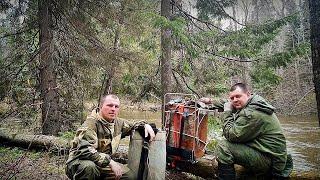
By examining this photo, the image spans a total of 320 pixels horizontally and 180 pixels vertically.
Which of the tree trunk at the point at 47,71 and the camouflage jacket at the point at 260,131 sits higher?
the tree trunk at the point at 47,71

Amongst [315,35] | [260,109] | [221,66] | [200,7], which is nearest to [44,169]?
[260,109]

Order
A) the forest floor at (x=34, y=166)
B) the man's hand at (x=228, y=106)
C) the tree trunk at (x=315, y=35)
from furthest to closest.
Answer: the forest floor at (x=34, y=166)
the tree trunk at (x=315, y=35)
the man's hand at (x=228, y=106)

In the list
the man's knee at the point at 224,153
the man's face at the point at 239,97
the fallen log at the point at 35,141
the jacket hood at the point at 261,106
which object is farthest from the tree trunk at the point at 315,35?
the fallen log at the point at 35,141

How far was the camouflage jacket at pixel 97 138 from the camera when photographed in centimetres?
448

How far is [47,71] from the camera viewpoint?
29.4 feet

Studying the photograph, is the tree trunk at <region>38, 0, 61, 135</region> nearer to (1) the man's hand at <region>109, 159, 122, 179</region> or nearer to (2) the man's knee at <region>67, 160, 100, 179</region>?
(2) the man's knee at <region>67, 160, 100, 179</region>

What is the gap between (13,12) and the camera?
955 cm

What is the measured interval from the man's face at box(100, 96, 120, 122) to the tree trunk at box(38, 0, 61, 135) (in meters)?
4.32

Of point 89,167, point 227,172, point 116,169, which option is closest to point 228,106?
point 227,172

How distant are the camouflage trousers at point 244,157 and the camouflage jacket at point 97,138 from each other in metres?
1.39

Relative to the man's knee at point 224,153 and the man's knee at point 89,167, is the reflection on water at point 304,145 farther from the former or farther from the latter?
the man's knee at point 89,167

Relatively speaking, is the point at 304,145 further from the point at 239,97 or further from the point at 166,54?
the point at 239,97

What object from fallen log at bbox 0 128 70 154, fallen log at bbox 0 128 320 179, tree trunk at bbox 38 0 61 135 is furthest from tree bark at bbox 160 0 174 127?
fallen log at bbox 0 128 70 154

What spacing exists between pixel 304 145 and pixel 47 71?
797 centimetres
